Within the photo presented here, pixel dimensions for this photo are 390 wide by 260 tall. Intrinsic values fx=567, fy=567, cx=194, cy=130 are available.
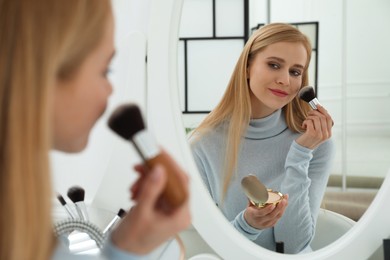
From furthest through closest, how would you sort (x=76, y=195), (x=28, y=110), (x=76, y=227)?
(x=76, y=195) < (x=76, y=227) < (x=28, y=110)

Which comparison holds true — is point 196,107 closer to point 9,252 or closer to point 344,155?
point 344,155

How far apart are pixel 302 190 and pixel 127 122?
417 mm

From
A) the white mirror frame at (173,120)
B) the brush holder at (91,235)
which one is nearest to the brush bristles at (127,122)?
the brush holder at (91,235)

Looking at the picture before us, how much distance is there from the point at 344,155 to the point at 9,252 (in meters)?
0.51

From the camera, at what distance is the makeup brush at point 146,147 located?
28cm

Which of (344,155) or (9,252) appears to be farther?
(344,155)

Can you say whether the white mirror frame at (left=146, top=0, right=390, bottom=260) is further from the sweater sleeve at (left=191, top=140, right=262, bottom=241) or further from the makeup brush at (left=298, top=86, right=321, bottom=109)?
the makeup brush at (left=298, top=86, right=321, bottom=109)

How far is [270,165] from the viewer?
0.67m

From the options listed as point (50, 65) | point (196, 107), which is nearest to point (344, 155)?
point (196, 107)

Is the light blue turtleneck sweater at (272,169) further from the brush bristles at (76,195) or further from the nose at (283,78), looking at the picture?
the brush bristles at (76,195)

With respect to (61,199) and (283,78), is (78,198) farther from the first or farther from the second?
(283,78)

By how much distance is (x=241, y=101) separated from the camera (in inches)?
26.5

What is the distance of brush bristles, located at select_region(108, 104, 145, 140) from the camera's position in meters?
0.31

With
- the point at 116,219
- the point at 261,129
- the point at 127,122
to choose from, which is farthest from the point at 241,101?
the point at 127,122
